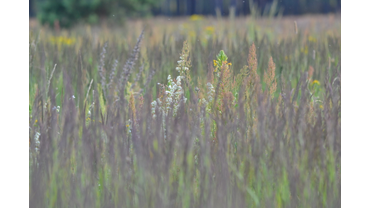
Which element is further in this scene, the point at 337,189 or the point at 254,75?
the point at 254,75

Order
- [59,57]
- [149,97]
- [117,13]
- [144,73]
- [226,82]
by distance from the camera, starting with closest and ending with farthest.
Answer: [149,97]
[226,82]
[144,73]
[59,57]
[117,13]

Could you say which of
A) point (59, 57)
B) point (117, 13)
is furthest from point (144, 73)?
point (117, 13)

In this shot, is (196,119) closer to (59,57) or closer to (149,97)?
(149,97)

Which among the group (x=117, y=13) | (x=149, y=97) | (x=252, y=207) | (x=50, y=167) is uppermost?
(x=117, y=13)

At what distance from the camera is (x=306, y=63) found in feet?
10.6

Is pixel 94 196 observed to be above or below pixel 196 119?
below

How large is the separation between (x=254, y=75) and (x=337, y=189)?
27.1 inches

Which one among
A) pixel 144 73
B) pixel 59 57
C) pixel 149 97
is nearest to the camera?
pixel 149 97

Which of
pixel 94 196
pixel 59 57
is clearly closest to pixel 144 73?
pixel 59 57

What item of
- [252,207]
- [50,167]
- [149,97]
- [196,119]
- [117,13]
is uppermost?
[117,13]

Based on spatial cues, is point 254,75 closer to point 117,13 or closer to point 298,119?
point 298,119

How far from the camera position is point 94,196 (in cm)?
141

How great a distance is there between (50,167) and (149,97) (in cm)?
42

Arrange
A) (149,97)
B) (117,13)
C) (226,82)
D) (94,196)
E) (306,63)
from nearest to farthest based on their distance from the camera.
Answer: (94,196)
(149,97)
(226,82)
(306,63)
(117,13)
